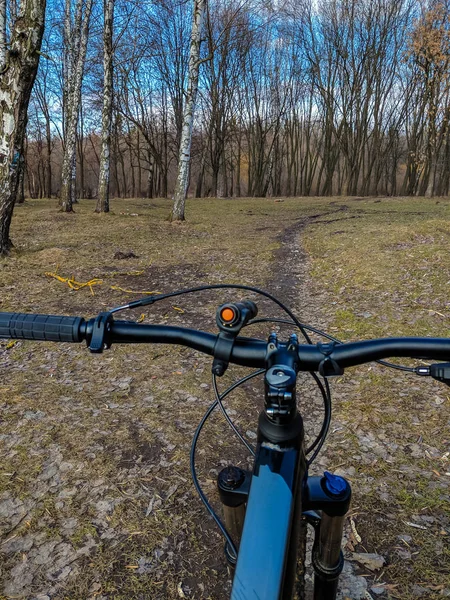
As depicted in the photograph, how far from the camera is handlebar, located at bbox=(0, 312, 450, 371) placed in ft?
3.64

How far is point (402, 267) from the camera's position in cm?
713

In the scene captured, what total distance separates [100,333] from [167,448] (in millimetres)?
1987

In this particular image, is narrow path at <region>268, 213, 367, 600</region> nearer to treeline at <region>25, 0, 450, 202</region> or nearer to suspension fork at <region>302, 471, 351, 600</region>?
suspension fork at <region>302, 471, 351, 600</region>

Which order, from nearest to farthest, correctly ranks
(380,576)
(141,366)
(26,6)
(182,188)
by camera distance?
(380,576), (141,366), (26,6), (182,188)

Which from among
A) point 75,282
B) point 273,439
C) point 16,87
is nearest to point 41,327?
point 273,439

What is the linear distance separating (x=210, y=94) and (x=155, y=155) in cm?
626

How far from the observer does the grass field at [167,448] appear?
2.07 metres

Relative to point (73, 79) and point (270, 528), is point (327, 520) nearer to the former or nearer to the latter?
point (270, 528)

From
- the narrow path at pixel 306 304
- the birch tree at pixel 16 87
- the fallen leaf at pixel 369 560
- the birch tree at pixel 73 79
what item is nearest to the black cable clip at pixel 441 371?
the narrow path at pixel 306 304

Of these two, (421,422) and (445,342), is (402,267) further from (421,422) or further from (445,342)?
(445,342)

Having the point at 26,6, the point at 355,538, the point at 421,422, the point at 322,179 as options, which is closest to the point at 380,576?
the point at 355,538

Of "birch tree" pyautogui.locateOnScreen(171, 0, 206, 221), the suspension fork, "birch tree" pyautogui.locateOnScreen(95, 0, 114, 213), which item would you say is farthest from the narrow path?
"birch tree" pyautogui.locateOnScreen(95, 0, 114, 213)

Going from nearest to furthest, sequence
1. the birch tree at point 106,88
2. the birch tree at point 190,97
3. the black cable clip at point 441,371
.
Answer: the black cable clip at point 441,371, the birch tree at point 190,97, the birch tree at point 106,88

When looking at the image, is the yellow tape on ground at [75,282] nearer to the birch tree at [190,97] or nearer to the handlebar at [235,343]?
the handlebar at [235,343]
